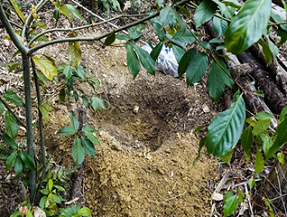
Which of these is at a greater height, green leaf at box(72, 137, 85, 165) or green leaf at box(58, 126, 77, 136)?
green leaf at box(58, 126, 77, 136)

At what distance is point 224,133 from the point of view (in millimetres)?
596

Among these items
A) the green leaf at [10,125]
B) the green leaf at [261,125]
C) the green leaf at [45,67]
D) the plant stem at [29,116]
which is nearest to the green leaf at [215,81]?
the green leaf at [261,125]

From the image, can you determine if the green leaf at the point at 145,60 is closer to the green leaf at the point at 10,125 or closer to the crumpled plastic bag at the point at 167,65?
the green leaf at the point at 10,125

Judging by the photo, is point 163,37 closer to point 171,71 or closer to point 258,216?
point 258,216

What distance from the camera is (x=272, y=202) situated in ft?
5.35

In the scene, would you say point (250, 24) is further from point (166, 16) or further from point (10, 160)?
point (10, 160)

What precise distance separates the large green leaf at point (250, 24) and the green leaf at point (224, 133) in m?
0.19

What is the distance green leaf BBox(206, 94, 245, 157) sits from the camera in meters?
0.59

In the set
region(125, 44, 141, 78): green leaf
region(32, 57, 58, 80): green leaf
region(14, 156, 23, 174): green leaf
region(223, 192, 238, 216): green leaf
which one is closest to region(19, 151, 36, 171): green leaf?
region(14, 156, 23, 174): green leaf

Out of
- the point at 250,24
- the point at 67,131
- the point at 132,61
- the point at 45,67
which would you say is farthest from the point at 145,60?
the point at 67,131

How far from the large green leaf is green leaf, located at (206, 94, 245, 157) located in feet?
0.63

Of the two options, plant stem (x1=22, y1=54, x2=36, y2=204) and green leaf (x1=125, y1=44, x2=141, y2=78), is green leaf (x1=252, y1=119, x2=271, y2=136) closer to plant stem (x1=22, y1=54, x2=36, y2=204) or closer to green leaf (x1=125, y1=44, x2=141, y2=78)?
green leaf (x1=125, y1=44, x2=141, y2=78)

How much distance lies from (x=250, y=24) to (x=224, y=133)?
0.80 ft

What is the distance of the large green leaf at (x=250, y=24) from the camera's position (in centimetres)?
45
